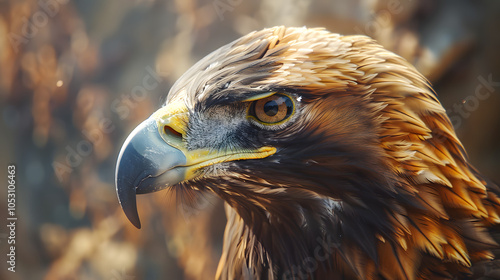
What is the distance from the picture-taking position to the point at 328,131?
82cm

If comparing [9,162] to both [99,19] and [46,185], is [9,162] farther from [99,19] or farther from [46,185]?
[99,19]

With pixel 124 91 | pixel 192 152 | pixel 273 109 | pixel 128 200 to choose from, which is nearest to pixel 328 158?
pixel 273 109

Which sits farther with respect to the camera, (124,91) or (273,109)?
(124,91)

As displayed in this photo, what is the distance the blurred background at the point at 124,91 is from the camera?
1.28m

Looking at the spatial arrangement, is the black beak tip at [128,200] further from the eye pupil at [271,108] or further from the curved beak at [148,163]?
the eye pupil at [271,108]

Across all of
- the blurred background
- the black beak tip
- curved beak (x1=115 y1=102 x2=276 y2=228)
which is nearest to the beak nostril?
curved beak (x1=115 y1=102 x2=276 y2=228)

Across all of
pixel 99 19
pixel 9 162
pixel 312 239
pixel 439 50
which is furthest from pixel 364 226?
pixel 9 162

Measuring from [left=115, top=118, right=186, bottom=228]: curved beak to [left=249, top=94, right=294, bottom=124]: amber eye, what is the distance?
0.54 feet

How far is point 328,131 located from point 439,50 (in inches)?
26.3

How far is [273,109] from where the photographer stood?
0.81 meters

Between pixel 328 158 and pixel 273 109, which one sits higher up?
pixel 273 109

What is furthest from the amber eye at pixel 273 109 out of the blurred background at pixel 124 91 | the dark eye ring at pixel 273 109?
the blurred background at pixel 124 91

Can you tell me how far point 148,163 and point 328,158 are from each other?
13.5 inches

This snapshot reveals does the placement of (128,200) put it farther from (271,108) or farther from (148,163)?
(271,108)
